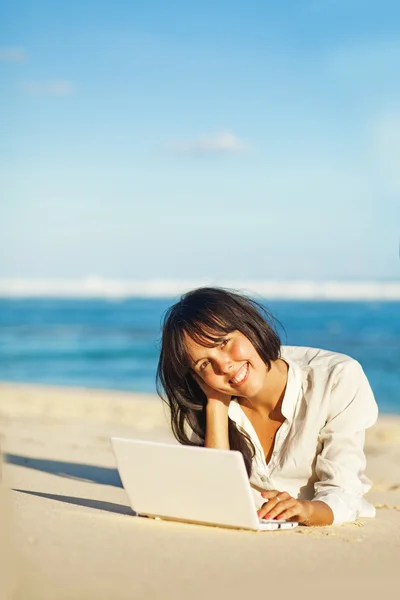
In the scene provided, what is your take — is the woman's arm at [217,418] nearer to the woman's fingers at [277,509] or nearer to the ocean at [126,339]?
the woman's fingers at [277,509]

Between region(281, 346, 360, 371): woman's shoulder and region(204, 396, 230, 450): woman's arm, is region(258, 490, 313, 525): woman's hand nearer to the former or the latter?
region(204, 396, 230, 450): woman's arm

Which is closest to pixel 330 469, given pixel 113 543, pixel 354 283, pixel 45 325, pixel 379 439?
pixel 113 543

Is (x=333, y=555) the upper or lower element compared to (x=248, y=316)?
lower

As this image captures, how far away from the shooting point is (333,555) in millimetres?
3111

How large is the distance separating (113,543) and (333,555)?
70 cm

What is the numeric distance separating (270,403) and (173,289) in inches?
2063

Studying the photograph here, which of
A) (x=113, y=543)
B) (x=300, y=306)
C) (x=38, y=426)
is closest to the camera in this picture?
(x=113, y=543)

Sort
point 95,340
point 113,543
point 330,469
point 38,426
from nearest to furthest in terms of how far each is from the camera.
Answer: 1. point 113,543
2. point 330,469
3. point 38,426
4. point 95,340

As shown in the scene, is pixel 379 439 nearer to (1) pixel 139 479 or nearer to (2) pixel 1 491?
(1) pixel 139 479

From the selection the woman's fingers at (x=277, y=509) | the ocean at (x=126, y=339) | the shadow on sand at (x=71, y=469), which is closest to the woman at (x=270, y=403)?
the woman's fingers at (x=277, y=509)

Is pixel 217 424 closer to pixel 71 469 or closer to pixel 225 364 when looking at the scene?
pixel 225 364

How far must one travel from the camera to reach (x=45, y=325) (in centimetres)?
3681

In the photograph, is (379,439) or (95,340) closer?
(379,439)

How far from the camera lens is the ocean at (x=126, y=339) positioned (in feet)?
61.7
